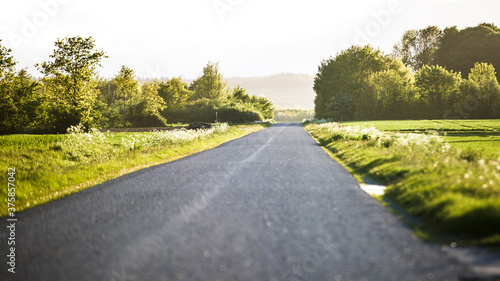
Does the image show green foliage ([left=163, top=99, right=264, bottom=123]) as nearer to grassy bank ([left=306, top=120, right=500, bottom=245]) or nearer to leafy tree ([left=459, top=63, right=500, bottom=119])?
leafy tree ([left=459, top=63, right=500, bottom=119])

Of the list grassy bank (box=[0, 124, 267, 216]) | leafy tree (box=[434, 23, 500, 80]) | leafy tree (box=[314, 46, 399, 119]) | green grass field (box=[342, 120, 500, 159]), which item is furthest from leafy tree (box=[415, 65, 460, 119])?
grassy bank (box=[0, 124, 267, 216])

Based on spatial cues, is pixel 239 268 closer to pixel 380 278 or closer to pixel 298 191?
pixel 380 278

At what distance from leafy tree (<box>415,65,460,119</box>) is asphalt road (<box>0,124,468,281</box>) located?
213 ft

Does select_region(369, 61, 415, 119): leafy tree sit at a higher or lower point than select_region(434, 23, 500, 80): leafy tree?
lower

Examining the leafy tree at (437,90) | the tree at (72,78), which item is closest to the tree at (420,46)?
the leafy tree at (437,90)

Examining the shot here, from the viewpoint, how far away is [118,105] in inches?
2141

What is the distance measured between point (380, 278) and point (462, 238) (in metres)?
1.89

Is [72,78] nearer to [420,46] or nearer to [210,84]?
[210,84]

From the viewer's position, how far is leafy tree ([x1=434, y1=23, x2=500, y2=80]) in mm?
75938

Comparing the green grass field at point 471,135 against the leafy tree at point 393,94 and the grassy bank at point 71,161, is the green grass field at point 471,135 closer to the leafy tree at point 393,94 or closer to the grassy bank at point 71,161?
the grassy bank at point 71,161

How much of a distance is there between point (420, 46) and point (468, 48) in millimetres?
12241

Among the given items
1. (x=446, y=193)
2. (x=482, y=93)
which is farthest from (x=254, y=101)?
(x=446, y=193)

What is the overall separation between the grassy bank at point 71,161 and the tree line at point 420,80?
2090 inches

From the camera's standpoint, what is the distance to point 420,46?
3460 inches
